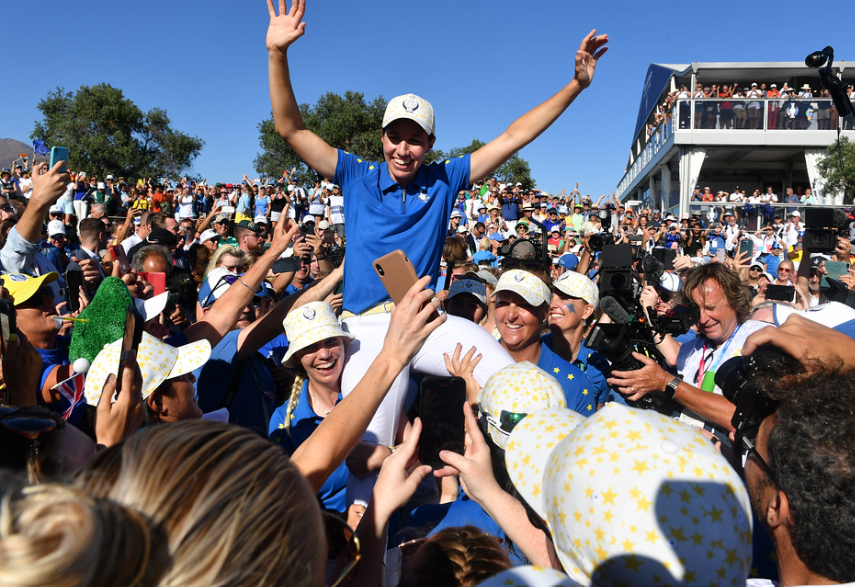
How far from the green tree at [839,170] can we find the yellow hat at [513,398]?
95.0 feet

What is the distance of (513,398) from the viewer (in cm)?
216

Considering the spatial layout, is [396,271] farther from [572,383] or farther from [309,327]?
[572,383]

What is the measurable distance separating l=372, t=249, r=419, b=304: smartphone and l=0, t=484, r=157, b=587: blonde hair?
51.4 inches

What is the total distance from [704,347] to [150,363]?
10.5 ft

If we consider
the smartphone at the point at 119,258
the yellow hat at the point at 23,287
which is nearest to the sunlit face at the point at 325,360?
the yellow hat at the point at 23,287

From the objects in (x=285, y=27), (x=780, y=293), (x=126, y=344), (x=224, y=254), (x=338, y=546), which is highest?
(x=285, y=27)

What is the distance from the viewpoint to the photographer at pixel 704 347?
316cm

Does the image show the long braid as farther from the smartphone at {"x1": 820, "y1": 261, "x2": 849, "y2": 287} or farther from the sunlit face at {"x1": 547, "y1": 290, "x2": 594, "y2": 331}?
the smartphone at {"x1": 820, "y1": 261, "x2": 849, "y2": 287}

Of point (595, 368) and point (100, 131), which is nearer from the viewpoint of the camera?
point (595, 368)

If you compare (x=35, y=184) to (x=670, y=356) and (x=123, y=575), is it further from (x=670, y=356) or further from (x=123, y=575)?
(x=670, y=356)

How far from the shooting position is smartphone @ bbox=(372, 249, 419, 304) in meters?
2.09

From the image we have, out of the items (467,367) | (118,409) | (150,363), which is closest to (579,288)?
(467,367)

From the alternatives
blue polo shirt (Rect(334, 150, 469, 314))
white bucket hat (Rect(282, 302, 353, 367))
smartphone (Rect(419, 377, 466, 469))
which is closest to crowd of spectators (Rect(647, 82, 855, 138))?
blue polo shirt (Rect(334, 150, 469, 314))

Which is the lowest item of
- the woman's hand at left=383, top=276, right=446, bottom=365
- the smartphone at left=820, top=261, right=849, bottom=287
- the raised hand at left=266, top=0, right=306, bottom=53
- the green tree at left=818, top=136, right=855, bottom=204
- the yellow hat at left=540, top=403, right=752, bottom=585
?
the yellow hat at left=540, top=403, right=752, bottom=585
